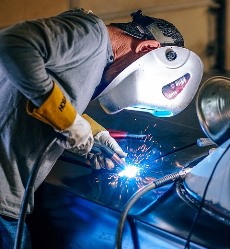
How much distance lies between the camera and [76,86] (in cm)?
199

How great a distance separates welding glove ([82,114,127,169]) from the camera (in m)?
2.16

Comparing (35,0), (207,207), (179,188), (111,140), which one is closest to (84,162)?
(111,140)

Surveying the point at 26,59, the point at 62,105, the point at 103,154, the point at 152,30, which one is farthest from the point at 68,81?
the point at 152,30

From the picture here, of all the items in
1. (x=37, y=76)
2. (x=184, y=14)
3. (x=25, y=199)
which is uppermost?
(x=37, y=76)

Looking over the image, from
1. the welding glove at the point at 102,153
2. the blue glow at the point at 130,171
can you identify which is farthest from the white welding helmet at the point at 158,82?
the blue glow at the point at 130,171

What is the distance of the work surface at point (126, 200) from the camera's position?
1.62 meters

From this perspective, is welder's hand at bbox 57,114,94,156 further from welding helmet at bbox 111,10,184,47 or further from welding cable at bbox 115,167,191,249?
welding helmet at bbox 111,10,184,47

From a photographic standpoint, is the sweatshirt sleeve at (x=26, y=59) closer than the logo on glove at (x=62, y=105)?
Yes

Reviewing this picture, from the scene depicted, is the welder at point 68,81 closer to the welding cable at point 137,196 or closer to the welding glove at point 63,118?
the welding glove at point 63,118

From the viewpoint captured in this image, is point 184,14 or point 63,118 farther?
point 184,14

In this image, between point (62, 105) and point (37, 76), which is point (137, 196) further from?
point (37, 76)

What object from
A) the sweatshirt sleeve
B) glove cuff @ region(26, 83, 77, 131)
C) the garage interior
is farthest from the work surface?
the sweatshirt sleeve

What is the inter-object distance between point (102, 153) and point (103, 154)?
0.01 metres

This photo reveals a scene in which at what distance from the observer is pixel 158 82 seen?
2217 millimetres
